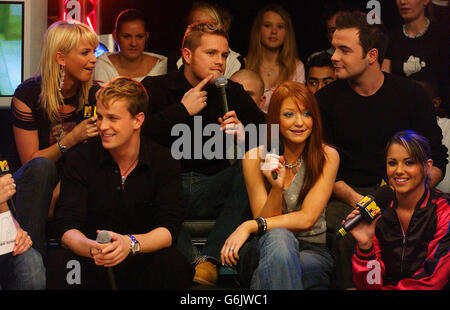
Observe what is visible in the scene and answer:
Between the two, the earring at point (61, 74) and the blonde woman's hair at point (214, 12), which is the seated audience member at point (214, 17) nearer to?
the blonde woman's hair at point (214, 12)

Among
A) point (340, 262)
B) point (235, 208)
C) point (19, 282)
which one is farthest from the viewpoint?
point (235, 208)

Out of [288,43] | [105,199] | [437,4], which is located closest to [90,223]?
[105,199]

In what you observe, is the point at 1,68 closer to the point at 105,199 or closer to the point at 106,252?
the point at 105,199

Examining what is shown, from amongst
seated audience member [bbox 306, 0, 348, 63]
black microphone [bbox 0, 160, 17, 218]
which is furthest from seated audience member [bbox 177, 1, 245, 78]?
black microphone [bbox 0, 160, 17, 218]

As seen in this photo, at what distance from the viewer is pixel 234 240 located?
272 cm

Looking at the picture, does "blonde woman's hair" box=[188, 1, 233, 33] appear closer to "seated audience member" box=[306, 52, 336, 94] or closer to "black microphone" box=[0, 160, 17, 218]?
"seated audience member" box=[306, 52, 336, 94]

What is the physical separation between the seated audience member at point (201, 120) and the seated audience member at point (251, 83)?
0.30m

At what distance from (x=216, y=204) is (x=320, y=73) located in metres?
1.27

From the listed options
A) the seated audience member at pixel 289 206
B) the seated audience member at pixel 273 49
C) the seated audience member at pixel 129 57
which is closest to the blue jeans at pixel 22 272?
the seated audience member at pixel 289 206

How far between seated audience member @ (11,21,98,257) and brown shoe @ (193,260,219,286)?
2.62ft

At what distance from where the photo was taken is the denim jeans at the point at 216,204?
10.2ft

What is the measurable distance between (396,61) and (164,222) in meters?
2.06

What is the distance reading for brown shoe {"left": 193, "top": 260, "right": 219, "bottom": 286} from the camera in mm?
2982

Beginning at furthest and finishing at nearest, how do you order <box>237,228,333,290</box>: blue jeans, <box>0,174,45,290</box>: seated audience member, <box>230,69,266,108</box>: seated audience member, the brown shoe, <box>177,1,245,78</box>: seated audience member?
<box>177,1,245,78</box>: seated audience member, <box>230,69,266,108</box>: seated audience member, the brown shoe, <box>0,174,45,290</box>: seated audience member, <box>237,228,333,290</box>: blue jeans
